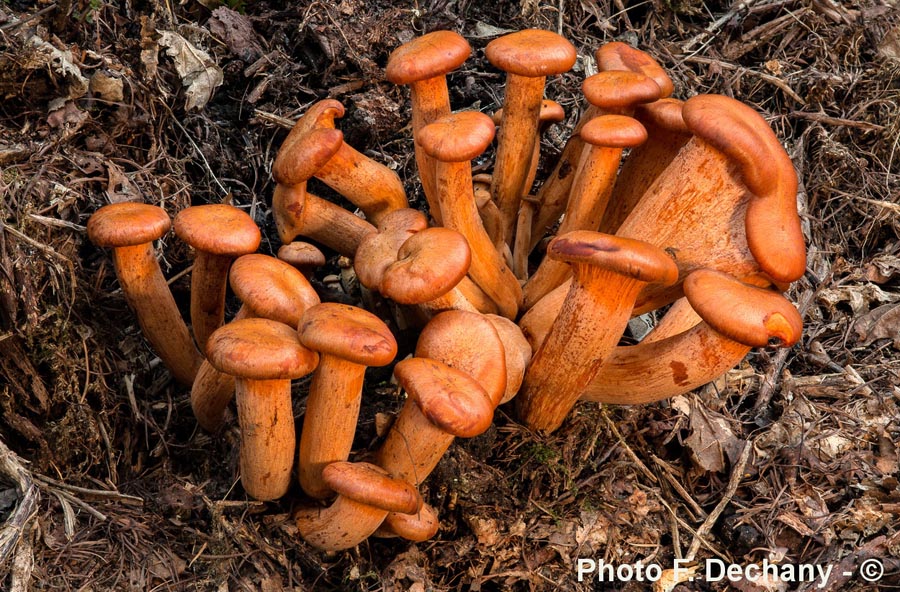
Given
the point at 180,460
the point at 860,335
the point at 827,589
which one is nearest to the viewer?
the point at 827,589

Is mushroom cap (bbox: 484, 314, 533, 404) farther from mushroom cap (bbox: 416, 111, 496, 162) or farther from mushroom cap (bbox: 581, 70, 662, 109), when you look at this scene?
mushroom cap (bbox: 581, 70, 662, 109)

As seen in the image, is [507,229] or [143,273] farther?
[507,229]

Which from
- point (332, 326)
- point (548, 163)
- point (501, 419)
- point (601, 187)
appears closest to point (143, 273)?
point (332, 326)

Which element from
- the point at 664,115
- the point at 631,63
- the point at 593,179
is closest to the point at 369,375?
the point at 593,179

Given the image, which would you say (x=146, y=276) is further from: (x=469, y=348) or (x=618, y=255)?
(x=618, y=255)

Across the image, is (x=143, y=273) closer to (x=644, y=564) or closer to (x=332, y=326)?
(x=332, y=326)

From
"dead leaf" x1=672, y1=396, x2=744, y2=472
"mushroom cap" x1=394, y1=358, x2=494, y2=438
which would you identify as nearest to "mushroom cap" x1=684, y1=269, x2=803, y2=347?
"mushroom cap" x1=394, y1=358, x2=494, y2=438
